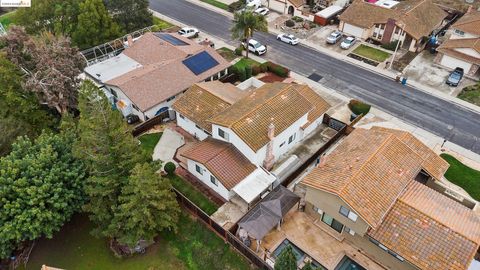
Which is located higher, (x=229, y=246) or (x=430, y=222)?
(x=430, y=222)

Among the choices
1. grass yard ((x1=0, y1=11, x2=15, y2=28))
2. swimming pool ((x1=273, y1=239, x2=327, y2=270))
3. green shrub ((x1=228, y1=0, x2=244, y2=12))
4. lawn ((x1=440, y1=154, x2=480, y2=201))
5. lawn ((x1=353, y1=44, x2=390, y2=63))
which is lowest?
swimming pool ((x1=273, y1=239, x2=327, y2=270))

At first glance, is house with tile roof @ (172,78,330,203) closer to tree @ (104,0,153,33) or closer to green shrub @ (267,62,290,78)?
green shrub @ (267,62,290,78)

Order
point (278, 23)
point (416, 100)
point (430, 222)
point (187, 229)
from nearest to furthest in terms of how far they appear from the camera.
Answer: point (430, 222) → point (187, 229) → point (416, 100) → point (278, 23)

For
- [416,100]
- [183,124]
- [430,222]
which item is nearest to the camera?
[430,222]

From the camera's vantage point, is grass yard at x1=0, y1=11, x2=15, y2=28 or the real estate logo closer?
the real estate logo

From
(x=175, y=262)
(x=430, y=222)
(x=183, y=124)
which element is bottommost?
(x=175, y=262)

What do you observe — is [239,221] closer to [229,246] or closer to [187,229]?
[229,246]

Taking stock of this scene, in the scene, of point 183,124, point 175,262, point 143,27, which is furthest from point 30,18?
point 175,262

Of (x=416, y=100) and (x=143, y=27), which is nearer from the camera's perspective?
(x=416, y=100)

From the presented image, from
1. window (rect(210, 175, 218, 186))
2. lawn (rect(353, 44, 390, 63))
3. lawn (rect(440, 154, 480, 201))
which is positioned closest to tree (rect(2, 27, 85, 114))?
window (rect(210, 175, 218, 186))
